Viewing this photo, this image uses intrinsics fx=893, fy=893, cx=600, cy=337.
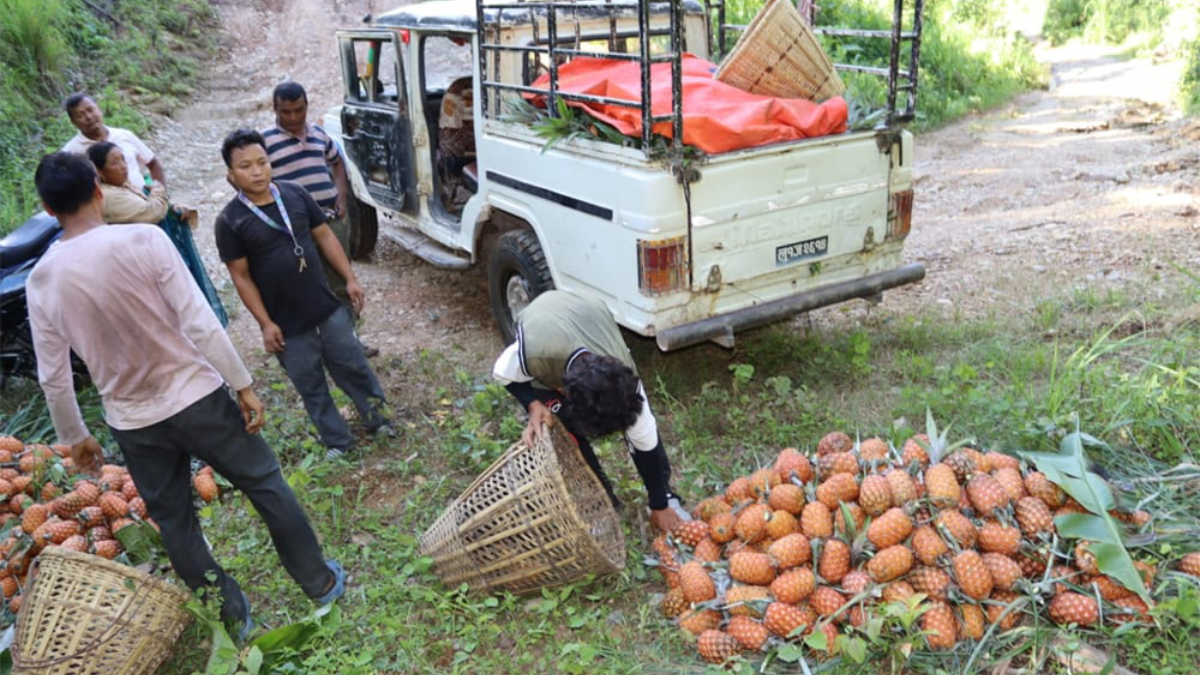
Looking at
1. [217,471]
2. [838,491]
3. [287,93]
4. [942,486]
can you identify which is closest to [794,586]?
[838,491]

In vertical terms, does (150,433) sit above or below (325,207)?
below

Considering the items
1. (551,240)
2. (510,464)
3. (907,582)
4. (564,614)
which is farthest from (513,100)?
(907,582)

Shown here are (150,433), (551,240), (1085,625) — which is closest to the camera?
(1085,625)

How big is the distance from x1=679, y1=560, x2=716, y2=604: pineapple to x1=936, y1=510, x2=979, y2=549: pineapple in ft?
2.64

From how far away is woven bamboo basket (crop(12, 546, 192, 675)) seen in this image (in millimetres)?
2871

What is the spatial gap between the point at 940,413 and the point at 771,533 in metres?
1.39

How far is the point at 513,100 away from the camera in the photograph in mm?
5277

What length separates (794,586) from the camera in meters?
2.98

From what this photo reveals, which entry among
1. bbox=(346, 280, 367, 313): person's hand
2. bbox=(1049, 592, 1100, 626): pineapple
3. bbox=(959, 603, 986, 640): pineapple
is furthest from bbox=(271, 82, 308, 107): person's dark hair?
bbox=(1049, 592, 1100, 626): pineapple

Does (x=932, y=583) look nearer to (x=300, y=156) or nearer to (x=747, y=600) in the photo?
(x=747, y=600)

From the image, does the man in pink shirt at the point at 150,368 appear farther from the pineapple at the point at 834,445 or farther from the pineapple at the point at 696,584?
the pineapple at the point at 834,445

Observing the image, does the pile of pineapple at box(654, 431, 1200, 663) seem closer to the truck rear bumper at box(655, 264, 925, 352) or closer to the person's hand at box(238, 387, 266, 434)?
the truck rear bumper at box(655, 264, 925, 352)

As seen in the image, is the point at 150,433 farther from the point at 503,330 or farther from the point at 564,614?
the point at 503,330

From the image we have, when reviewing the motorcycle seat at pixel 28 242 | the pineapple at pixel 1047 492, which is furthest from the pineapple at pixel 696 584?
the motorcycle seat at pixel 28 242
